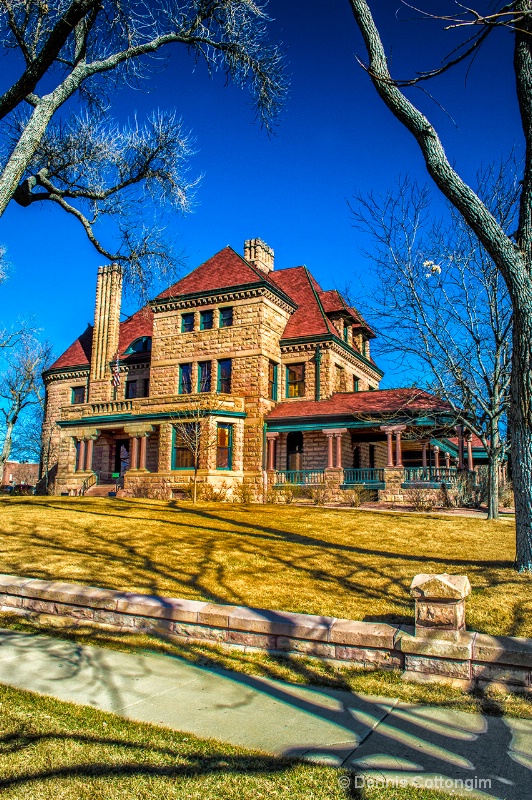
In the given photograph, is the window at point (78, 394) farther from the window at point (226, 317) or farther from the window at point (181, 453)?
the window at point (226, 317)

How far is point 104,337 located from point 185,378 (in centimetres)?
790

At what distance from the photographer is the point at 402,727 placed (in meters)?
4.41

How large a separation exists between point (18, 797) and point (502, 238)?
838 centimetres

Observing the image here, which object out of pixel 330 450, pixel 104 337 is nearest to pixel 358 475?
pixel 330 450

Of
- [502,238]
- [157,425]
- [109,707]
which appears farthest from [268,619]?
[157,425]

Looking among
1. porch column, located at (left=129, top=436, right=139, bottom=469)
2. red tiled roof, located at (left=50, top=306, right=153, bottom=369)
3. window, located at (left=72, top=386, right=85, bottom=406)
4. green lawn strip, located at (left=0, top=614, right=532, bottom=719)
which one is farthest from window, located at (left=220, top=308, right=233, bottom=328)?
green lawn strip, located at (left=0, top=614, right=532, bottom=719)

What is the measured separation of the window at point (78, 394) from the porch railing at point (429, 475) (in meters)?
22.4

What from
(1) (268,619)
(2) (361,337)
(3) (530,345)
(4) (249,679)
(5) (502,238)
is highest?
(2) (361,337)

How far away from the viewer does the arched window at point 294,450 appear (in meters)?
30.2

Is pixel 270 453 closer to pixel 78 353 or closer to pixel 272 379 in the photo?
pixel 272 379

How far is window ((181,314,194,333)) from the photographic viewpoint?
31.5 m

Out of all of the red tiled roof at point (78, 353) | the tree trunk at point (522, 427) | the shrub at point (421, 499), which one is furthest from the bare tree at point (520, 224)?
the red tiled roof at point (78, 353)

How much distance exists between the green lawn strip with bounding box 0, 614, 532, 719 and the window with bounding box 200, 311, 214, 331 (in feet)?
79.9

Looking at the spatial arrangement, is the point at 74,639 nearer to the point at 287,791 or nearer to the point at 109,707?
the point at 109,707
